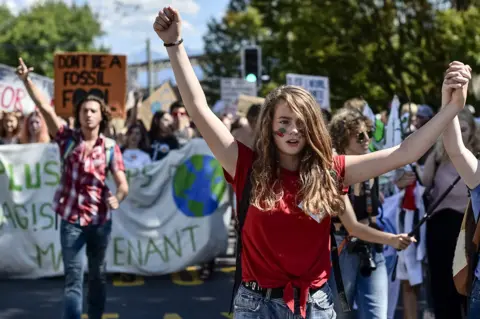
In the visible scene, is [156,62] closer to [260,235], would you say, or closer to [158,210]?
[158,210]

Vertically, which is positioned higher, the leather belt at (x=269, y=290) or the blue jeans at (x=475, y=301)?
the leather belt at (x=269, y=290)

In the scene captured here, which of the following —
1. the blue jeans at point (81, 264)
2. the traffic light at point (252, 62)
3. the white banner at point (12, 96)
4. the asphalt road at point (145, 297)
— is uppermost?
the traffic light at point (252, 62)

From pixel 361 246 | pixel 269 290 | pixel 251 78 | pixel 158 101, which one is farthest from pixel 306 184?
pixel 158 101

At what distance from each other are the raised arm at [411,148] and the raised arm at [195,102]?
491 millimetres

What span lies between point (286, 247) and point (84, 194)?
10.7 feet

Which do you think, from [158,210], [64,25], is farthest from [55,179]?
[64,25]

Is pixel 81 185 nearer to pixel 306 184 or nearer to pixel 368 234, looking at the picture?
pixel 368 234

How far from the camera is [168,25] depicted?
3.48 m

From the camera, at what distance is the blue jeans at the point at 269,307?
11.2ft

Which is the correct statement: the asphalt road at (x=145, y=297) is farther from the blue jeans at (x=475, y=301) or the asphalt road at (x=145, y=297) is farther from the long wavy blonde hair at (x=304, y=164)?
the long wavy blonde hair at (x=304, y=164)

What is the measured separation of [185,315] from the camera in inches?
304

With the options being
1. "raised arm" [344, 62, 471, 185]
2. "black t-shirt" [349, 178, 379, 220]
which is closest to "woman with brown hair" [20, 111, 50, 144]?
"black t-shirt" [349, 178, 379, 220]

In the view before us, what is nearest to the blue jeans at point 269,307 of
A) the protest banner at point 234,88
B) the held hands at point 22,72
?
the held hands at point 22,72

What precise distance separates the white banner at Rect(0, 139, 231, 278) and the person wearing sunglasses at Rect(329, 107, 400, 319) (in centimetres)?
473
